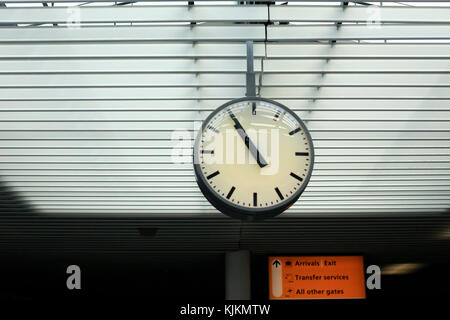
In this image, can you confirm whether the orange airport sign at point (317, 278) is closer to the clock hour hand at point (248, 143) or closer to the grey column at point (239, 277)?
the grey column at point (239, 277)

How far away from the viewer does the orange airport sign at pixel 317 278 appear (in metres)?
A: 10.4

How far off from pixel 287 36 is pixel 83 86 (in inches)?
71.6

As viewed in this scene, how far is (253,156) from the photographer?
12.5ft

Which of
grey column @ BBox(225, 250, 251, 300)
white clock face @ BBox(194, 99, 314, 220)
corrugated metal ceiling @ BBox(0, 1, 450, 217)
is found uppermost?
corrugated metal ceiling @ BBox(0, 1, 450, 217)

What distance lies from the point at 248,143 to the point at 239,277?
735cm

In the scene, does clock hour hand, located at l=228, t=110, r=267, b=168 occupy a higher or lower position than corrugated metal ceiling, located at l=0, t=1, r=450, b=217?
lower

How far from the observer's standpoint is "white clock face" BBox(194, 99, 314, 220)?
3705 mm

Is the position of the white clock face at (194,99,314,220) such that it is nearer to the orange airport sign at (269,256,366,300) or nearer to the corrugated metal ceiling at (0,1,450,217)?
the corrugated metal ceiling at (0,1,450,217)

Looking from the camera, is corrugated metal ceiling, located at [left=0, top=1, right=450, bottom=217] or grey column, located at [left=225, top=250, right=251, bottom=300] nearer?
corrugated metal ceiling, located at [left=0, top=1, right=450, bottom=217]

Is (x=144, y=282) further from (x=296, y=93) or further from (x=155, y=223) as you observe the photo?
(x=296, y=93)

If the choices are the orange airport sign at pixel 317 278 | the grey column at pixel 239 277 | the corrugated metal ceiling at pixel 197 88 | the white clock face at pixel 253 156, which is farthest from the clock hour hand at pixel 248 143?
the grey column at pixel 239 277

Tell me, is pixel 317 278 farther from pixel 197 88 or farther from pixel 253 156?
pixel 253 156

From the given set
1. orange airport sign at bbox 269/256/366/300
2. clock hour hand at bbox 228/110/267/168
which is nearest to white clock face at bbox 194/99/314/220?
clock hour hand at bbox 228/110/267/168
